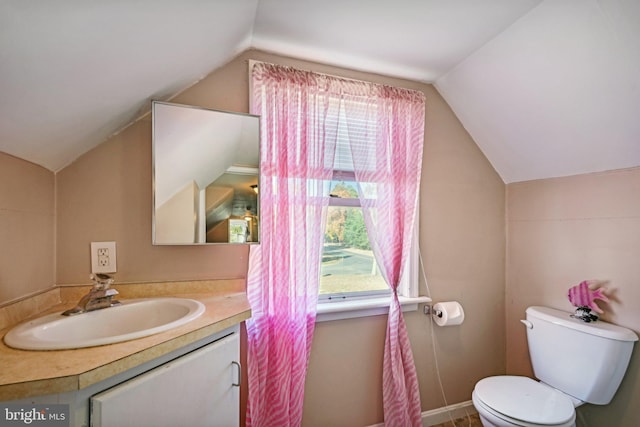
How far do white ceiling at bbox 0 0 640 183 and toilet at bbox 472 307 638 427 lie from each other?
0.86m

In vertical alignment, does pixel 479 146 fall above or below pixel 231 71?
below

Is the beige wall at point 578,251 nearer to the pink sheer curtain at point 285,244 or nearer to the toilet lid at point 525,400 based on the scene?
the toilet lid at point 525,400

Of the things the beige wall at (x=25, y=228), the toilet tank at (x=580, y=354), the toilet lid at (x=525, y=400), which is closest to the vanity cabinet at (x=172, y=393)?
the beige wall at (x=25, y=228)

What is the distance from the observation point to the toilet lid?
50.2 inches

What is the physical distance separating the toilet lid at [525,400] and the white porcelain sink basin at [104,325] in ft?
4.67

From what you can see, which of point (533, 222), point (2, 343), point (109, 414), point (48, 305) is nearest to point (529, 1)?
point (533, 222)

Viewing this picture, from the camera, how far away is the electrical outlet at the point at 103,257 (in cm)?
131

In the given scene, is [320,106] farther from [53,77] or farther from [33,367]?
[33,367]

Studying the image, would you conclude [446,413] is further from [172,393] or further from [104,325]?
[104,325]

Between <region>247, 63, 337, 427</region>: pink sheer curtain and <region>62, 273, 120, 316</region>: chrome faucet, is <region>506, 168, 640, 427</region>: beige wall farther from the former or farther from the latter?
<region>62, 273, 120, 316</region>: chrome faucet

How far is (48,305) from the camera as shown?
1184mm

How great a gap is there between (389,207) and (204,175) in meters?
1.01

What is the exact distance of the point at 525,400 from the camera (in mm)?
1397

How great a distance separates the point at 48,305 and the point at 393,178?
1.71m
